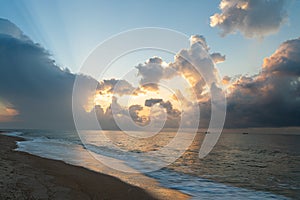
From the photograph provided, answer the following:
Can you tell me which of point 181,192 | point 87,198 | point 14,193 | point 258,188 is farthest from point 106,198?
point 258,188

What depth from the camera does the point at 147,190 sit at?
1312cm

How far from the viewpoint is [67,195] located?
410 inches

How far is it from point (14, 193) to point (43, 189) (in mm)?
1546

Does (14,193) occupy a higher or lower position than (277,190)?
higher

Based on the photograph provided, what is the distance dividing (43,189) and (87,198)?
255 cm

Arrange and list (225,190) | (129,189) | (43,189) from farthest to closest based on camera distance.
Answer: (225,190) → (129,189) → (43,189)

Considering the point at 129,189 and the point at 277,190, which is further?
the point at 277,190

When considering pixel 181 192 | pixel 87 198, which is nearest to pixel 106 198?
pixel 87 198

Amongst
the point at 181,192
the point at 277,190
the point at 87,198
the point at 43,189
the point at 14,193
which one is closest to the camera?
the point at 14,193

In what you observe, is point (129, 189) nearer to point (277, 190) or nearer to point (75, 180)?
point (75, 180)

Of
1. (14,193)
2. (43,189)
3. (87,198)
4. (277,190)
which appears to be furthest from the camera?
(277,190)

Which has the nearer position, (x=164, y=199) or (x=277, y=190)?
(x=164, y=199)

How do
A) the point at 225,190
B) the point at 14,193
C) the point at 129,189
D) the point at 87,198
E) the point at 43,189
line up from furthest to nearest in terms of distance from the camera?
the point at 225,190, the point at 129,189, the point at 43,189, the point at 87,198, the point at 14,193

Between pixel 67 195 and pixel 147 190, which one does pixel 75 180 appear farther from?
pixel 147 190
